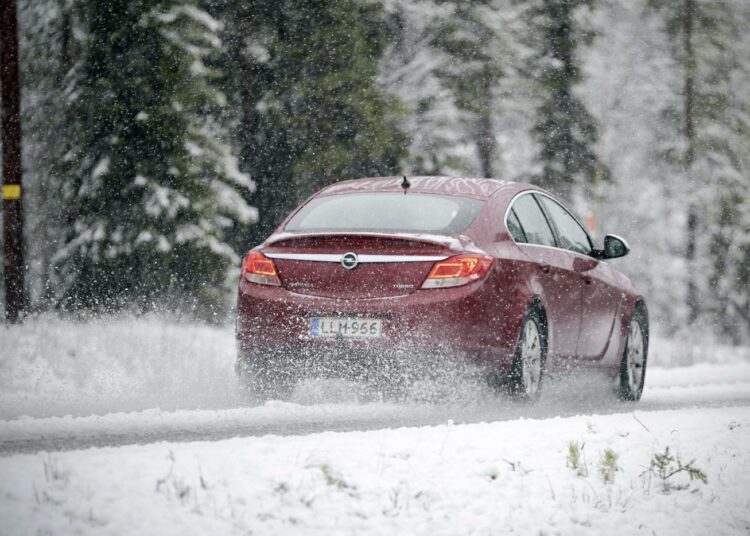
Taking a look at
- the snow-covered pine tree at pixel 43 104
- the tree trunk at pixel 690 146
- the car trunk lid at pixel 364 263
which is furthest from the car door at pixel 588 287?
the tree trunk at pixel 690 146

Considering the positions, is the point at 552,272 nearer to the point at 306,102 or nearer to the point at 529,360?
the point at 529,360

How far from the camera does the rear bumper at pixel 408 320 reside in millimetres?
6445

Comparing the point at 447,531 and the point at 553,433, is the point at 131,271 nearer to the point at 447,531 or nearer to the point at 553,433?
the point at 553,433

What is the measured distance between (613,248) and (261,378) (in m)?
3.55

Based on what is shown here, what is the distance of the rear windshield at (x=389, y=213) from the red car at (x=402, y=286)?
0.01 meters

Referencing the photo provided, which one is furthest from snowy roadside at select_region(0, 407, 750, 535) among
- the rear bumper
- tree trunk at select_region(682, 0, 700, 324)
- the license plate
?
tree trunk at select_region(682, 0, 700, 324)

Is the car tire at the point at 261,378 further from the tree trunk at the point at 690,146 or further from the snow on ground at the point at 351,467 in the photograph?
the tree trunk at the point at 690,146

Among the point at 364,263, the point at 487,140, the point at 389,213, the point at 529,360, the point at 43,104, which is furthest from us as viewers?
the point at 487,140

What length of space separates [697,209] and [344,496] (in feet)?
94.3

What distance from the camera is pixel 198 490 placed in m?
3.96

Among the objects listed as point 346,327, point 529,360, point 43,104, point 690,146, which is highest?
point 690,146

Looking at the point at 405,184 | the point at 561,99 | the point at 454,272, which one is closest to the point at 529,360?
the point at 454,272

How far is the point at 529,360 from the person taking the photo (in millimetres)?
7168

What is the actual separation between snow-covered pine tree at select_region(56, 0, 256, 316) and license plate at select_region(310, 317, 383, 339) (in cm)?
1162
